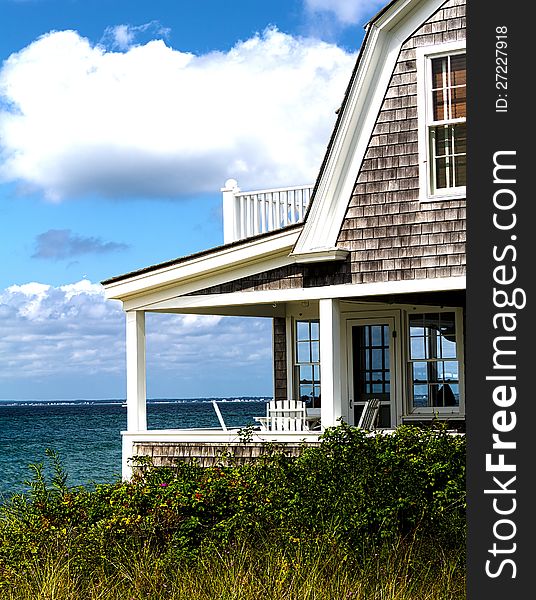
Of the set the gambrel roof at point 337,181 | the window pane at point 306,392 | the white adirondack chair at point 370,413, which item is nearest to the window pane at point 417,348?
the white adirondack chair at point 370,413

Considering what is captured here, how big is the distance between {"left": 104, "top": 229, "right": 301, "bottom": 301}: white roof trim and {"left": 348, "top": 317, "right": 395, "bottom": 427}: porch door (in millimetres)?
3148

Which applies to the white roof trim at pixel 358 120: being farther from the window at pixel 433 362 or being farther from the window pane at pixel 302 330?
the window pane at pixel 302 330

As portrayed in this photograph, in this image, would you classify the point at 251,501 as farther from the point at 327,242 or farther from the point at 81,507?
the point at 327,242

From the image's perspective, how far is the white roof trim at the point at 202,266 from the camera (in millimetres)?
14406

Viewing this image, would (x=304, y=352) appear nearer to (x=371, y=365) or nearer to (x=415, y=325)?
(x=371, y=365)

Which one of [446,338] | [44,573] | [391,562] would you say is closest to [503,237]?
[391,562]

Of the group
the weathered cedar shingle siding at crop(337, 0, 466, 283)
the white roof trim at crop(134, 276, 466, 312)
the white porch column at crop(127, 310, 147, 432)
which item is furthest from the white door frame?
the white porch column at crop(127, 310, 147, 432)

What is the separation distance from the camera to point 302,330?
1788cm

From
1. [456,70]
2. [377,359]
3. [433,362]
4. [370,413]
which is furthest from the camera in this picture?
[377,359]

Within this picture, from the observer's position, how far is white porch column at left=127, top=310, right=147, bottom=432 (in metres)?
15.7

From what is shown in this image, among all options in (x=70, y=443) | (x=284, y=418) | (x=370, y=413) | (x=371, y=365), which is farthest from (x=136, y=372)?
(x=70, y=443)

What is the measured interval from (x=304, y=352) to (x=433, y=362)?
2433mm

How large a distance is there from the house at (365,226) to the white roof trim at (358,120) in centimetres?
1

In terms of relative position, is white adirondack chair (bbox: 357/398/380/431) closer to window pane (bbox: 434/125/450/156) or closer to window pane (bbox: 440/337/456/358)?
window pane (bbox: 440/337/456/358)
